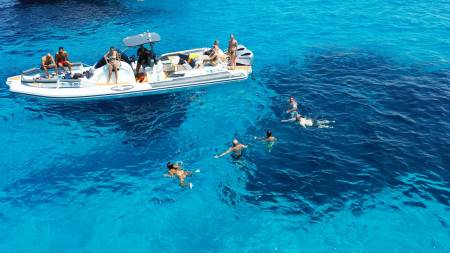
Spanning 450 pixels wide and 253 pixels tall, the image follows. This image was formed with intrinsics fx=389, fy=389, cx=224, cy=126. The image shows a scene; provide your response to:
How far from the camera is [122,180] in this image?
1758cm

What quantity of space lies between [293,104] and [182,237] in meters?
9.97

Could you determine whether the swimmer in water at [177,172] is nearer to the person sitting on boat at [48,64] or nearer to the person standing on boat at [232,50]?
the person standing on boat at [232,50]

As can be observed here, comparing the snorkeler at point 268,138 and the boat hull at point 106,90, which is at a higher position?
the boat hull at point 106,90

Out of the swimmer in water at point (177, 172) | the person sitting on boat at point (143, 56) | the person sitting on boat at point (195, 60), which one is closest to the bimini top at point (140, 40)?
the person sitting on boat at point (143, 56)

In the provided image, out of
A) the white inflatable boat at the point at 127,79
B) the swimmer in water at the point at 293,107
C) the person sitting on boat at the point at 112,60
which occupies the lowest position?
the swimmer in water at the point at 293,107

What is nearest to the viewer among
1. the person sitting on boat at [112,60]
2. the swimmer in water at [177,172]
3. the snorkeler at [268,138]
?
the swimmer in water at [177,172]

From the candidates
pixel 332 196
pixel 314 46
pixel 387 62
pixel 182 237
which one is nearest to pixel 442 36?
pixel 387 62

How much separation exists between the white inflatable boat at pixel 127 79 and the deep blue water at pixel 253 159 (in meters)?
0.69

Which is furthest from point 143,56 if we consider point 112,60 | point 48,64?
point 48,64

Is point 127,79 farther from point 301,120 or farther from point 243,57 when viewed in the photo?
point 301,120

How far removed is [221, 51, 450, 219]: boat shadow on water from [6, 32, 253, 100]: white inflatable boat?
403cm

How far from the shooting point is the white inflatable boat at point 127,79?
75.0 feet

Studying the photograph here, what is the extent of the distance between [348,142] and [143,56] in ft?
41.7

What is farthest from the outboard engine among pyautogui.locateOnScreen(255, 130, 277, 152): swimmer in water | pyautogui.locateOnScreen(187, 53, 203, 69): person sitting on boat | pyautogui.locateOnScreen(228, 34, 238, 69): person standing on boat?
pyautogui.locateOnScreen(255, 130, 277, 152): swimmer in water
